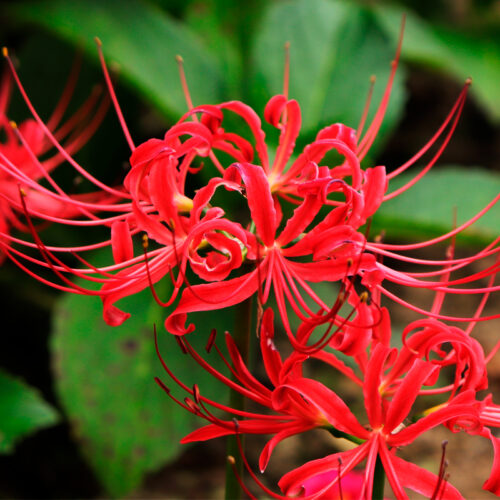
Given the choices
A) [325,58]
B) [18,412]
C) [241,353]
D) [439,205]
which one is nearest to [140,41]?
[325,58]

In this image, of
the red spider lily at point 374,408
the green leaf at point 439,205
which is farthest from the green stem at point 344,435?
the green leaf at point 439,205

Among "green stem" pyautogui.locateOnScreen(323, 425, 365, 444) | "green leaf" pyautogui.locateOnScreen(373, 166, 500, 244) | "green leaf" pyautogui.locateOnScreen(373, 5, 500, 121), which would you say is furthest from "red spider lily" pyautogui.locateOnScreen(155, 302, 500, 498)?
"green leaf" pyautogui.locateOnScreen(373, 5, 500, 121)

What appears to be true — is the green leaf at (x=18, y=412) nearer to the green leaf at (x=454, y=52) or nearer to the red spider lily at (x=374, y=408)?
the red spider lily at (x=374, y=408)

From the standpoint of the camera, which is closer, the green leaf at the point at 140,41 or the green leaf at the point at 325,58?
the green leaf at the point at 140,41

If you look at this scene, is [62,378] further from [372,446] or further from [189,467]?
[372,446]

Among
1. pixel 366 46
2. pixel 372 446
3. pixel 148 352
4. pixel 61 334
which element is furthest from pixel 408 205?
pixel 372 446

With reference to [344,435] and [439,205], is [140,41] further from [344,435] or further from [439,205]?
[344,435]
